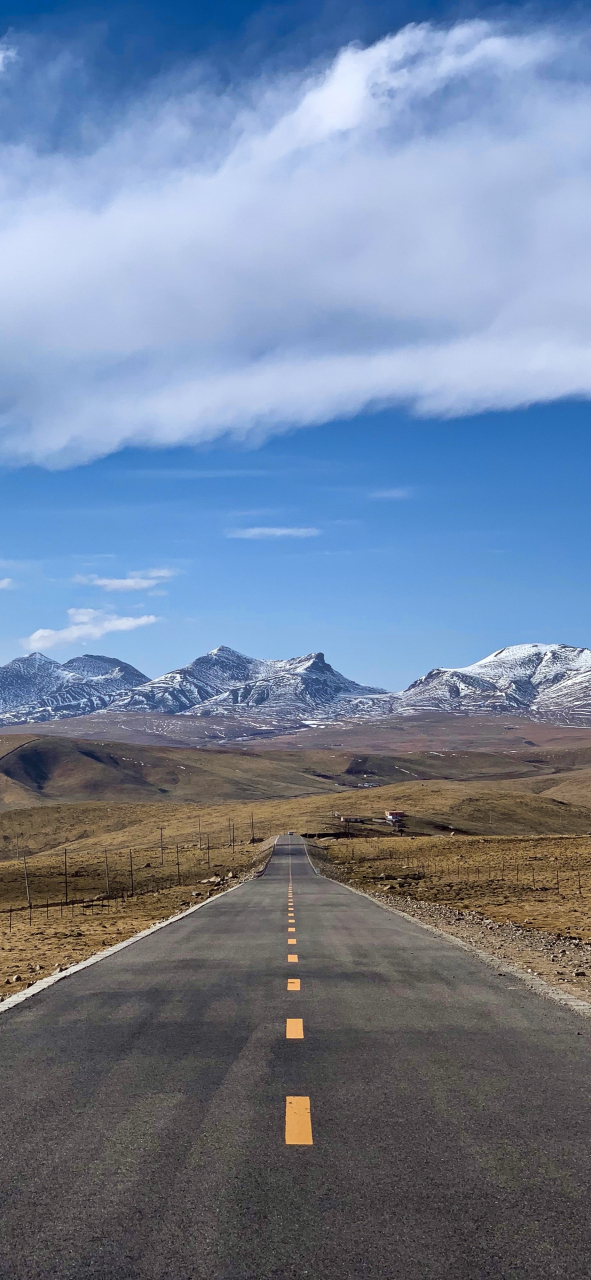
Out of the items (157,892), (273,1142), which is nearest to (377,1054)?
(273,1142)

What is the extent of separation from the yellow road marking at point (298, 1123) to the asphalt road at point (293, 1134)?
29 mm

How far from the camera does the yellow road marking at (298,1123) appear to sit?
6.88 meters

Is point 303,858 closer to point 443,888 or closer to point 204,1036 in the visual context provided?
point 443,888

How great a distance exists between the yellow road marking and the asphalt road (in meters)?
0.03

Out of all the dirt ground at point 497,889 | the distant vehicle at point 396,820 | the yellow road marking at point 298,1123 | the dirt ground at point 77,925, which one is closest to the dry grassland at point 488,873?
the dirt ground at point 497,889

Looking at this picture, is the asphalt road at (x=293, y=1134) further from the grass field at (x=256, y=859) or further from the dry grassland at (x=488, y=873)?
the dry grassland at (x=488, y=873)

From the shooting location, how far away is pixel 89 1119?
24.3 ft

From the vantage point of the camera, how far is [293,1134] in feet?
23.1

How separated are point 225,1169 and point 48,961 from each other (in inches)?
575

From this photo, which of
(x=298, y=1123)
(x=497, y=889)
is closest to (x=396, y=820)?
(x=497, y=889)

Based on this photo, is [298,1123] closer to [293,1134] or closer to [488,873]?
[293,1134]

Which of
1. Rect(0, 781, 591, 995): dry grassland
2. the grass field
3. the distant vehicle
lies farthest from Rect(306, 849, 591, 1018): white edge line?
the distant vehicle

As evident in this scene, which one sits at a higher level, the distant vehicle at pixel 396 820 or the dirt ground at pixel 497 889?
the dirt ground at pixel 497 889

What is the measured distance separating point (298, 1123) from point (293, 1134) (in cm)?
28
